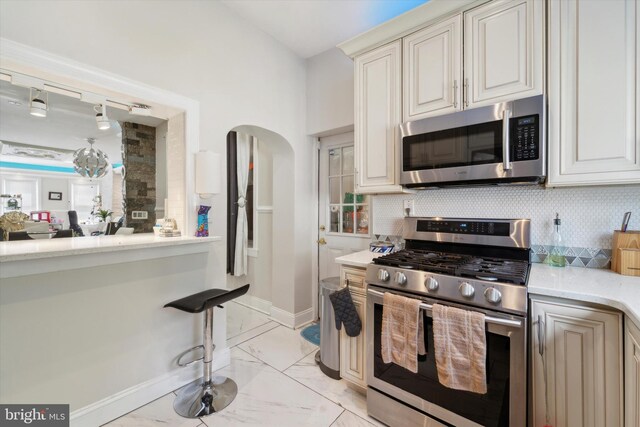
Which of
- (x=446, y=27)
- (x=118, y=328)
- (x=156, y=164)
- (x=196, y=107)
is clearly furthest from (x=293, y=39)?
(x=118, y=328)

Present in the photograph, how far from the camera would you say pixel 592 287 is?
4.04 feet

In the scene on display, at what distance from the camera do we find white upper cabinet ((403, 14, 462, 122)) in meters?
1.79

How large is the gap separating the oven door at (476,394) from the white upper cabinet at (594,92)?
91cm

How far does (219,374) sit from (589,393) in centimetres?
229

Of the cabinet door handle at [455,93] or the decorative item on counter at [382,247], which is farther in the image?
the decorative item on counter at [382,247]

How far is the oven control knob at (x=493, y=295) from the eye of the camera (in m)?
→ 1.26

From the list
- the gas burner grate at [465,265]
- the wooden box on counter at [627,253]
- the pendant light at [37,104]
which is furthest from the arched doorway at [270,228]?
the wooden box on counter at [627,253]

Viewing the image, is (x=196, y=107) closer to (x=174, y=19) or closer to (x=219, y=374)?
(x=174, y=19)

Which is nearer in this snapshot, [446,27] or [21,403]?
[21,403]

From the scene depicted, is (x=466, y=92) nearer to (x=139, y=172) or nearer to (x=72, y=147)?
(x=139, y=172)

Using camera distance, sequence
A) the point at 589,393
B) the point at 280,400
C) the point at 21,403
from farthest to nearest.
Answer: the point at 280,400 → the point at 21,403 → the point at 589,393

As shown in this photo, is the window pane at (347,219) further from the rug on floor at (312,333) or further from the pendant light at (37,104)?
the pendant light at (37,104)

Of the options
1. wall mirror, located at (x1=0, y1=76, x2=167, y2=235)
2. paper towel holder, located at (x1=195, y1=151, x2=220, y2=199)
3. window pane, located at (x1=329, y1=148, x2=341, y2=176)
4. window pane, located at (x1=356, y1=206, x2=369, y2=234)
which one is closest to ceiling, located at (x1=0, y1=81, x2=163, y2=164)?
wall mirror, located at (x1=0, y1=76, x2=167, y2=235)

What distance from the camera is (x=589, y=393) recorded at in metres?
1.17
